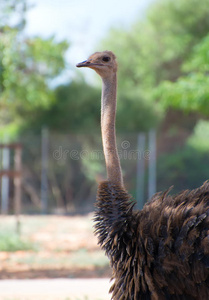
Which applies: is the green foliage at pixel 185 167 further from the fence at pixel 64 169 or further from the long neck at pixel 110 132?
the long neck at pixel 110 132

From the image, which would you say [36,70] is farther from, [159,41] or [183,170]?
[159,41]

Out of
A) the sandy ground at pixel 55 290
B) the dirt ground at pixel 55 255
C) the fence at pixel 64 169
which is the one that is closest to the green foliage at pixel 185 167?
the fence at pixel 64 169

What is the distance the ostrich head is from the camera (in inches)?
161

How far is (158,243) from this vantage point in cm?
341

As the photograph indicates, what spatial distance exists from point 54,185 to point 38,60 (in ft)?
10.4

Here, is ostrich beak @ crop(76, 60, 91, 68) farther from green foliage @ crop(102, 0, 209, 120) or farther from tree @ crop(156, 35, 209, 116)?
green foliage @ crop(102, 0, 209, 120)

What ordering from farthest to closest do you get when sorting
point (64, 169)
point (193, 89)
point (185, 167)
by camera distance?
point (64, 169) < point (185, 167) < point (193, 89)

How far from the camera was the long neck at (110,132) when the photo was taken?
383cm

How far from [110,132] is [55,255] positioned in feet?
16.1

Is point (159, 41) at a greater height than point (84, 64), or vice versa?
point (159, 41)

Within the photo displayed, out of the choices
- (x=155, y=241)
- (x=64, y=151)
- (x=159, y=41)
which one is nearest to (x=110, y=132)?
(x=155, y=241)

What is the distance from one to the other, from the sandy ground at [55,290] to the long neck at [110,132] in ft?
6.33

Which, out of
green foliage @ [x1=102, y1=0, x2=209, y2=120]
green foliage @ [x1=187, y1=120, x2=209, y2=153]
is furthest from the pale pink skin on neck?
green foliage @ [x1=102, y1=0, x2=209, y2=120]

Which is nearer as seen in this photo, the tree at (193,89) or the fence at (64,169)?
the tree at (193,89)
